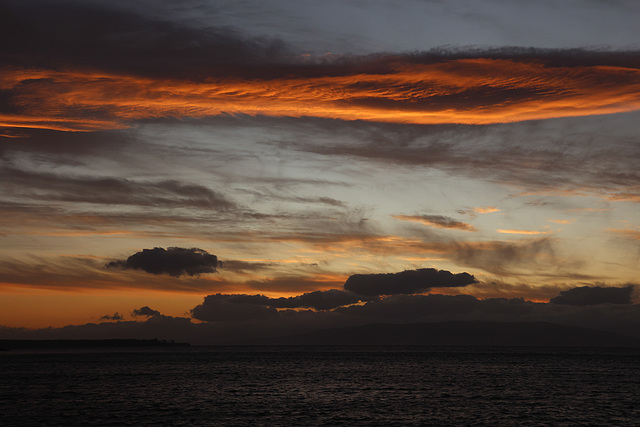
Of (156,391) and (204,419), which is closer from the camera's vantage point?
(204,419)

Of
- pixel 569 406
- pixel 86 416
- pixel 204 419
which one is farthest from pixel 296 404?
pixel 569 406

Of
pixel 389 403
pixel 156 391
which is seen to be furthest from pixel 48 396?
pixel 389 403

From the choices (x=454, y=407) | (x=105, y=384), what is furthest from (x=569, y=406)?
(x=105, y=384)

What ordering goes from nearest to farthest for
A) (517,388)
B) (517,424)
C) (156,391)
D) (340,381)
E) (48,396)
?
(517,424), (48,396), (156,391), (517,388), (340,381)

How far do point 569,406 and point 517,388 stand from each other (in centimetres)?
2854

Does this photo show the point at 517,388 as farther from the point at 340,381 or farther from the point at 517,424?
the point at 517,424

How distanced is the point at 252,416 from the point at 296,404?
13927mm

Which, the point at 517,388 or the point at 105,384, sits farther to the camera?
the point at 105,384

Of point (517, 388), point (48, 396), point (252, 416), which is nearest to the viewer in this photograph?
point (252, 416)

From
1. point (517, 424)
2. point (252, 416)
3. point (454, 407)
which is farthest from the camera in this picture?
point (454, 407)

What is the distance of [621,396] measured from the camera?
96.6m

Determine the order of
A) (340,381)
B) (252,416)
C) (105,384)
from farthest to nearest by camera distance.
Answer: (340,381), (105,384), (252,416)

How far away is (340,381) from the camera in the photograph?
413 ft

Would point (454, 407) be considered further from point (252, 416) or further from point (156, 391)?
→ point (156, 391)
